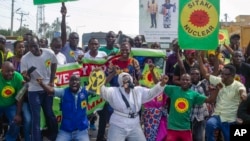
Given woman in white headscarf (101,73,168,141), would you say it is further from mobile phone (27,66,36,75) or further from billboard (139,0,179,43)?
billboard (139,0,179,43)

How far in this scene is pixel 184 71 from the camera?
8.45 metres

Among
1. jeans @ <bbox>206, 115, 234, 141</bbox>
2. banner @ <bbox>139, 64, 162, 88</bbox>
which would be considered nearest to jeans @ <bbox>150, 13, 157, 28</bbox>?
banner @ <bbox>139, 64, 162, 88</bbox>

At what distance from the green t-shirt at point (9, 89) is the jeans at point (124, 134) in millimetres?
1845

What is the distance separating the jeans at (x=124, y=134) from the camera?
7238 mm

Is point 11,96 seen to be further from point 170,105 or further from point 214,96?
point 214,96

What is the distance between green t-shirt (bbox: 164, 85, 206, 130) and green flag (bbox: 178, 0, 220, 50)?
0.82 m

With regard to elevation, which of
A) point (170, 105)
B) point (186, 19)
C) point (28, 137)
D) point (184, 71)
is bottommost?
point (28, 137)

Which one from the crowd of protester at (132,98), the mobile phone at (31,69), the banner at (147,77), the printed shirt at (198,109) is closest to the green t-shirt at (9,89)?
the crowd of protester at (132,98)

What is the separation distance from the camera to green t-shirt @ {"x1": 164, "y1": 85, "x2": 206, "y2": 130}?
766 cm

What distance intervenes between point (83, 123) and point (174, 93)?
4.97 ft

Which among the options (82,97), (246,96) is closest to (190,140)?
(246,96)

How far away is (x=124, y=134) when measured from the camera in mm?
7266

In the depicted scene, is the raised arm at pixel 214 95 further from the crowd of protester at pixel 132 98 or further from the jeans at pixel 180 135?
the jeans at pixel 180 135

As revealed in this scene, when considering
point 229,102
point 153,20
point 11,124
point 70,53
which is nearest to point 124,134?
point 229,102
